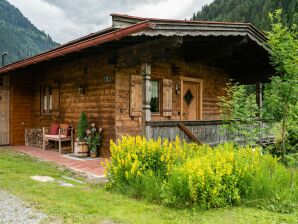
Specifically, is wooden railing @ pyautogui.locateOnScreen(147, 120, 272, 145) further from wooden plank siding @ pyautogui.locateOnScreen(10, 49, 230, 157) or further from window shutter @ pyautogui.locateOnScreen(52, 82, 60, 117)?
window shutter @ pyautogui.locateOnScreen(52, 82, 60, 117)

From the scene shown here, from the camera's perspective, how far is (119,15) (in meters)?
5.44

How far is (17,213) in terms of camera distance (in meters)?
3.60

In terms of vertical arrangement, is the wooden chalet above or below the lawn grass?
above

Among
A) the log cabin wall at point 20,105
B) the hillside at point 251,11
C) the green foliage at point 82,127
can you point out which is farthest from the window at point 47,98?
the hillside at point 251,11

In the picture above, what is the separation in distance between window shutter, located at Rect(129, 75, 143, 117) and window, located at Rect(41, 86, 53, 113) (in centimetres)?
396

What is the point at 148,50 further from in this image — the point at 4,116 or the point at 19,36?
→ the point at 19,36

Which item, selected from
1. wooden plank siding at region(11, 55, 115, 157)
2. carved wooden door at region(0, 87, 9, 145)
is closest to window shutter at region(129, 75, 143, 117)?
wooden plank siding at region(11, 55, 115, 157)

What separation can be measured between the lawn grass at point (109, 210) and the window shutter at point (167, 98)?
442cm

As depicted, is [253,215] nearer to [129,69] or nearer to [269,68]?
[129,69]

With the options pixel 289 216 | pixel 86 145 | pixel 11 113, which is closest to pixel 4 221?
pixel 289 216

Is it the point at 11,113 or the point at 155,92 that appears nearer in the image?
the point at 155,92

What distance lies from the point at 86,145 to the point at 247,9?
47.7 meters

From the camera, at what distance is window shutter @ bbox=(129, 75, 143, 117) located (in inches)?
316

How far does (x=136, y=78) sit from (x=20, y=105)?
5.74m
